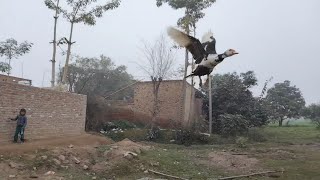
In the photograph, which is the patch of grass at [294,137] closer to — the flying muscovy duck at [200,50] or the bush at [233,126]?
the bush at [233,126]

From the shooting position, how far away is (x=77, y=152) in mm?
12242

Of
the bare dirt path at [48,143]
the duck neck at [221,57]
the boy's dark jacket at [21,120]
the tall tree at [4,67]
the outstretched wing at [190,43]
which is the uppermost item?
the tall tree at [4,67]

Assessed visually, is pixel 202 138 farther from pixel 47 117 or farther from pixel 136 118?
pixel 47 117

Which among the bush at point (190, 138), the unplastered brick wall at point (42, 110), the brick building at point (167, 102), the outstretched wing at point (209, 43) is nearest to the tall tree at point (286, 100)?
the brick building at point (167, 102)

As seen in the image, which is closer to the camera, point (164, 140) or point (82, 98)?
point (82, 98)

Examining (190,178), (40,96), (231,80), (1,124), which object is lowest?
(190,178)

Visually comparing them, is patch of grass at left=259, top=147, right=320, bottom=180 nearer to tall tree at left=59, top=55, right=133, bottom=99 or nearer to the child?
the child

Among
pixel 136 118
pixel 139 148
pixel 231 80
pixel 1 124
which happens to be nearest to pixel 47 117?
pixel 1 124

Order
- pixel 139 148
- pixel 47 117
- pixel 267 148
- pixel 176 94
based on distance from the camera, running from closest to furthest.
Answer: pixel 139 148 < pixel 47 117 < pixel 267 148 < pixel 176 94

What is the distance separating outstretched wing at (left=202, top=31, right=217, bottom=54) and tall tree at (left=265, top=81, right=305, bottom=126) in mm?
37469

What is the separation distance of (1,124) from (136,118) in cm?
1292

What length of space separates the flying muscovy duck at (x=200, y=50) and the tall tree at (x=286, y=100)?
37639mm

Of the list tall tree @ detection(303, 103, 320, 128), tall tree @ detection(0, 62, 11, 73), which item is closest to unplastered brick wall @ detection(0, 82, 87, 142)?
tall tree @ detection(0, 62, 11, 73)

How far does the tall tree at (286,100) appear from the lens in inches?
1639
